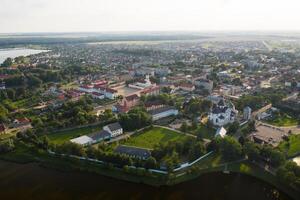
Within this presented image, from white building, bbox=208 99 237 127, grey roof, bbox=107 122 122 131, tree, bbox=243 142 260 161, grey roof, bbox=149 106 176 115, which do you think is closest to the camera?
tree, bbox=243 142 260 161

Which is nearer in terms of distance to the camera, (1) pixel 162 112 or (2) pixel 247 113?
(2) pixel 247 113

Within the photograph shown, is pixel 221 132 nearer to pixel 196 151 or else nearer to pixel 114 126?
pixel 196 151

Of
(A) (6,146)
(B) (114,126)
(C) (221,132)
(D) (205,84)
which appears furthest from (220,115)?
(A) (6,146)

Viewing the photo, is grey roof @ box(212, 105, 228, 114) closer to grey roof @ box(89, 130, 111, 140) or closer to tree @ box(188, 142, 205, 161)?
tree @ box(188, 142, 205, 161)

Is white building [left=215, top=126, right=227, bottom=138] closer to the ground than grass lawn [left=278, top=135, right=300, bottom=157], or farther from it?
farther from it

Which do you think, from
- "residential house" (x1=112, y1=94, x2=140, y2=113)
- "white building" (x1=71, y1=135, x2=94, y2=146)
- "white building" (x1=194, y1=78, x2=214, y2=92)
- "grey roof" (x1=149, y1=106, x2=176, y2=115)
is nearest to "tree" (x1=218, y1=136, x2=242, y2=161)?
"grey roof" (x1=149, y1=106, x2=176, y2=115)

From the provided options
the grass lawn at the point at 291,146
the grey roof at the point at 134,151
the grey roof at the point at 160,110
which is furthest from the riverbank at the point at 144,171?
the grey roof at the point at 160,110

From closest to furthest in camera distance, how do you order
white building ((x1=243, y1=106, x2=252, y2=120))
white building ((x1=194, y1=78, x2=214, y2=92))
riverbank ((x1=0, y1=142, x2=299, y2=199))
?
riverbank ((x1=0, y1=142, x2=299, y2=199)) → white building ((x1=243, y1=106, x2=252, y2=120)) → white building ((x1=194, y1=78, x2=214, y2=92))

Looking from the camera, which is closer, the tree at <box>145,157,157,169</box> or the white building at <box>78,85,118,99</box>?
the tree at <box>145,157,157,169</box>
